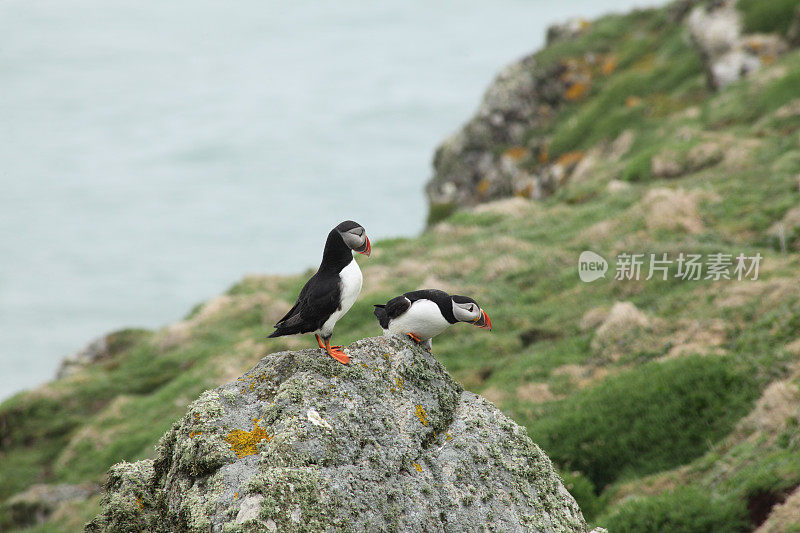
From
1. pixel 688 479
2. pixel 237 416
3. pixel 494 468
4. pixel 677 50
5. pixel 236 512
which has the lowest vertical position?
pixel 688 479

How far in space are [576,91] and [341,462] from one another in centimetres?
5613

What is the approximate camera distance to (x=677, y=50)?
54.6 metres

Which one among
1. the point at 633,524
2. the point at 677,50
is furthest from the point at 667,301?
the point at 677,50

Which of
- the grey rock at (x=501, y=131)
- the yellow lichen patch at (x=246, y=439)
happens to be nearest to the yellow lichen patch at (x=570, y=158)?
the grey rock at (x=501, y=131)

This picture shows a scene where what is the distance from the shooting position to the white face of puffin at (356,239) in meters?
8.17

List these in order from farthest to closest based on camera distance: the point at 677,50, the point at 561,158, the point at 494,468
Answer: the point at 677,50 < the point at 561,158 < the point at 494,468

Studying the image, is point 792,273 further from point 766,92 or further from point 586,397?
point 766,92

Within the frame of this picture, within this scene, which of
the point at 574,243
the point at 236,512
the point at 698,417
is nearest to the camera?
the point at 236,512

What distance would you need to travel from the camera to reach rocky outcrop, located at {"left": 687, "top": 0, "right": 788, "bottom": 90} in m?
44.3

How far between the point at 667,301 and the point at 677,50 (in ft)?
124

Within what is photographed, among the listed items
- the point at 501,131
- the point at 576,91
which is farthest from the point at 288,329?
the point at 576,91

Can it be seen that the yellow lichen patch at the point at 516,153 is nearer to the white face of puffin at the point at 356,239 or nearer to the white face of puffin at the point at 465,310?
the white face of puffin at the point at 465,310

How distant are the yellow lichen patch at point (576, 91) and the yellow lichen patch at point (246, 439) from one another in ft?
182

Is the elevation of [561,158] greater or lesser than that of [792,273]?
greater
